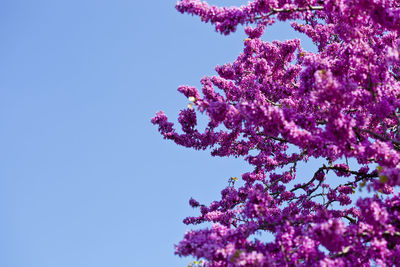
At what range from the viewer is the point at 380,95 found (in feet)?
18.3

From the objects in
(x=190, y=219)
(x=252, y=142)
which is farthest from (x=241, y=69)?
(x=190, y=219)

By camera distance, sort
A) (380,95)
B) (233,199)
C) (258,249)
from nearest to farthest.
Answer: (258,249)
(380,95)
(233,199)

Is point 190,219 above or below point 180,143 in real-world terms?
below

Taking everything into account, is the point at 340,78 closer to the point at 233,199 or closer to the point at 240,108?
the point at 240,108

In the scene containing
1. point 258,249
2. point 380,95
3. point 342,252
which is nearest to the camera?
point 342,252

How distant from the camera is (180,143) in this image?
29.7 feet

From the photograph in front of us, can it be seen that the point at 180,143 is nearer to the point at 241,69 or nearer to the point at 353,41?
the point at 241,69

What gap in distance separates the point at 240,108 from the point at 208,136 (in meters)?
3.81

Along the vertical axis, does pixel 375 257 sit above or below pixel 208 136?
below

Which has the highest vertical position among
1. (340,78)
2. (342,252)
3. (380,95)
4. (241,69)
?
(241,69)

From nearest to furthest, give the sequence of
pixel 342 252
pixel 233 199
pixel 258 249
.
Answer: pixel 342 252 → pixel 258 249 → pixel 233 199

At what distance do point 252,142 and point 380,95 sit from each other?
4.66 m

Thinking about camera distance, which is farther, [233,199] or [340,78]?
Answer: [233,199]

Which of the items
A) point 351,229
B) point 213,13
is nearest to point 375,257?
point 351,229
